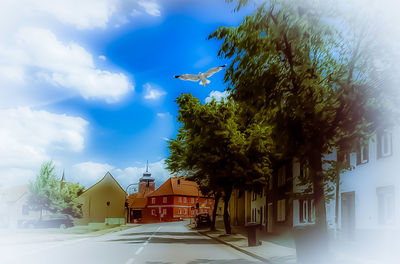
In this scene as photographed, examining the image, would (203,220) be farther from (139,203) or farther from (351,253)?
(139,203)

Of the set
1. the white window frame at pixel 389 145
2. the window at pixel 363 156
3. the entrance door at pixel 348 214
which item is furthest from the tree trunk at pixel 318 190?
the entrance door at pixel 348 214

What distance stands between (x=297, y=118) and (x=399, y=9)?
361cm

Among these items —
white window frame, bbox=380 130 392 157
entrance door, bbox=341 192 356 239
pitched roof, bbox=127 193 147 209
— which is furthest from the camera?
pitched roof, bbox=127 193 147 209

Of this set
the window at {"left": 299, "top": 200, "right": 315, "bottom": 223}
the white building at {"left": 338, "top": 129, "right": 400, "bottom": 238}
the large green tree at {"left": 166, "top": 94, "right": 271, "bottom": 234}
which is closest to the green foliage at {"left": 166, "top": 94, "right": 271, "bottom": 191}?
the large green tree at {"left": 166, "top": 94, "right": 271, "bottom": 234}

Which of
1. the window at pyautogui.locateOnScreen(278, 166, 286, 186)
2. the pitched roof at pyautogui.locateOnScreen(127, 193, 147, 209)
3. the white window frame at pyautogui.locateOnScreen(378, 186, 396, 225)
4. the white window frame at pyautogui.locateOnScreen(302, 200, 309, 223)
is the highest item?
the window at pyautogui.locateOnScreen(278, 166, 286, 186)

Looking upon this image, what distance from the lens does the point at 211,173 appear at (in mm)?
29375

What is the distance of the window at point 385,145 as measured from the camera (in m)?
19.5

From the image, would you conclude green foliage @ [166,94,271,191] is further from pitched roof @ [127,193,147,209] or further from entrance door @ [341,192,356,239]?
pitched roof @ [127,193,147,209]

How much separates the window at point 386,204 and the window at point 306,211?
9843mm

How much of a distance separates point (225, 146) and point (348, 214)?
333 inches

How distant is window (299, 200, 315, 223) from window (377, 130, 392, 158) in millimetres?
10400

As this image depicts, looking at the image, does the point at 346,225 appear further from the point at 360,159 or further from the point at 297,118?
the point at 297,118

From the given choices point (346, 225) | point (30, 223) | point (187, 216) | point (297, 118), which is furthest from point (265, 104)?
point (187, 216)

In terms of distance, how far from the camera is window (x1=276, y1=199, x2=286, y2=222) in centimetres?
3515
